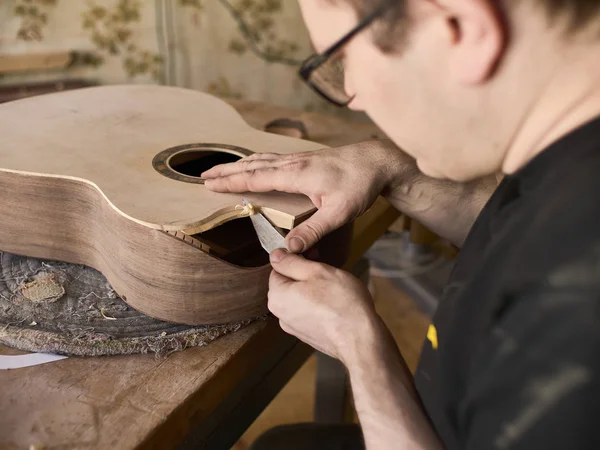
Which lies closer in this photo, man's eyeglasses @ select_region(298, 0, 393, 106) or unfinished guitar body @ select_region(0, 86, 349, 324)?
man's eyeglasses @ select_region(298, 0, 393, 106)

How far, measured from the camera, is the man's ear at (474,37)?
1.29ft

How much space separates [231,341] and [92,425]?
18 cm

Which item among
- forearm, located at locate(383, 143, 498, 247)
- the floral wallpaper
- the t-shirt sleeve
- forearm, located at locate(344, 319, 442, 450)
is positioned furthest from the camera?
the floral wallpaper

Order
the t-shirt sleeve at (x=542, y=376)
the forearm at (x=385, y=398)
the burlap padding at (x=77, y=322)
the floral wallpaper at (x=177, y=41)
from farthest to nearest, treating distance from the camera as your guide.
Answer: the floral wallpaper at (x=177, y=41), the burlap padding at (x=77, y=322), the forearm at (x=385, y=398), the t-shirt sleeve at (x=542, y=376)

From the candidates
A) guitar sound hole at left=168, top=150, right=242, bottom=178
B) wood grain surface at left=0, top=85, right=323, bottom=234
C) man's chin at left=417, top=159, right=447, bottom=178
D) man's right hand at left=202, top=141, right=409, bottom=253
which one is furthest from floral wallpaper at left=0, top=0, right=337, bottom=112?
man's chin at left=417, top=159, right=447, bottom=178

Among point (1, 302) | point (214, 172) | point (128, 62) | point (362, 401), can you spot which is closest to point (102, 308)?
point (1, 302)

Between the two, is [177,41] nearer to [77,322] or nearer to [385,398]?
[77,322]

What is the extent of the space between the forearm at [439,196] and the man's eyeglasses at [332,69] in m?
0.24

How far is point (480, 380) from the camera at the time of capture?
16.7 inches

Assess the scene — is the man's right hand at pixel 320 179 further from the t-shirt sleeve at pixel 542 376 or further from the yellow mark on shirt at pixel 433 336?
the t-shirt sleeve at pixel 542 376

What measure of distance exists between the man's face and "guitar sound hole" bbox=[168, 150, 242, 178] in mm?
367

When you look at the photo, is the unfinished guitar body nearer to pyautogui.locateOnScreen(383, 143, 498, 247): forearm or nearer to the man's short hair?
pyautogui.locateOnScreen(383, 143, 498, 247): forearm

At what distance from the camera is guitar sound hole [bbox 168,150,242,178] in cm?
85

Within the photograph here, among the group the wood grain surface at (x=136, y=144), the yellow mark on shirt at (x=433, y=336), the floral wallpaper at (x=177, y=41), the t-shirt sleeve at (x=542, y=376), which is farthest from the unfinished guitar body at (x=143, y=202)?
the floral wallpaper at (x=177, y=41)
